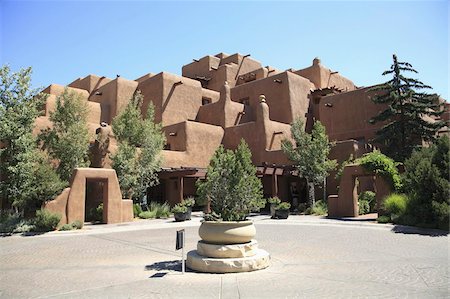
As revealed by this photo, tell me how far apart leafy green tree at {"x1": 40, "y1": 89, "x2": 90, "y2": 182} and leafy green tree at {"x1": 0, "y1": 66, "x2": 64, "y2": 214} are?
2214mm

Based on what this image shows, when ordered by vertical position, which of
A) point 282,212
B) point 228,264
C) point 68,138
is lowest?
point 282,212

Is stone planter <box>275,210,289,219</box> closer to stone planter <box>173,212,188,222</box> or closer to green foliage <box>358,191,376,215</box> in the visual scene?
green foliage <box>358,191,376,215</box>

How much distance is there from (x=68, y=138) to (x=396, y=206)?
57.5 feet

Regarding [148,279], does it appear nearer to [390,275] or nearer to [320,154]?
[390,275]

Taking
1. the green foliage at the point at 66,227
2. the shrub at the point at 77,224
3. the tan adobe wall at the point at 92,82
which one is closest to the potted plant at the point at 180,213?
the shrub at the point at 77,224

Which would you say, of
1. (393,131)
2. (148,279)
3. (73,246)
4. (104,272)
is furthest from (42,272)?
(393,131)

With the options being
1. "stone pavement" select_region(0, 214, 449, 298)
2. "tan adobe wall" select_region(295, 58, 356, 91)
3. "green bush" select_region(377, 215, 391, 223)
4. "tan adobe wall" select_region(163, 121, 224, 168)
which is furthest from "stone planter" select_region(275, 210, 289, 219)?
"tan adobe wall" select_region(295, 58, 356, 91)

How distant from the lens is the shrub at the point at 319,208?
21234mm

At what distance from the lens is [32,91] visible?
57.2ft

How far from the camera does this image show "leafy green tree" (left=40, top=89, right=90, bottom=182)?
763 inches

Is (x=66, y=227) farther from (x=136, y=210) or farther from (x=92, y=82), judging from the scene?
(x=92, y=82)

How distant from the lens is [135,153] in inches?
839

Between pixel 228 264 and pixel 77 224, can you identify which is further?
pixel 77 224

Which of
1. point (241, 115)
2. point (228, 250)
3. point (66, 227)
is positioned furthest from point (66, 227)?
point (241, 115)
